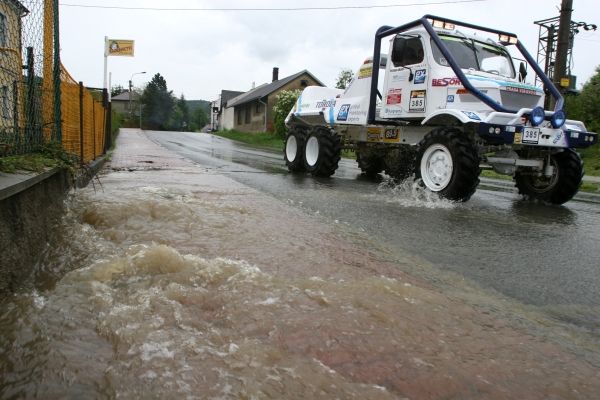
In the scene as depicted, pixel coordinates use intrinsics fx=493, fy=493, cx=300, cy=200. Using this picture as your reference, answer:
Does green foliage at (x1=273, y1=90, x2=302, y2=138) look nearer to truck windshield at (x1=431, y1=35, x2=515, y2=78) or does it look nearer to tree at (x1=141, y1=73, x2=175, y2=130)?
truck windshield at (x1=431, y1=35, x2=515, y2=78)

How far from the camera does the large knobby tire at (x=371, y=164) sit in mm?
11145

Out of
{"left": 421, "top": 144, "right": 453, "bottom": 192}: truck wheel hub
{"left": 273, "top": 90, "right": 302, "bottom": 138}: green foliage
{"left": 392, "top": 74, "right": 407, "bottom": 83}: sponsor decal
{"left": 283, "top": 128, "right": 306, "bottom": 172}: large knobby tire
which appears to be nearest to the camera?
{"left": 421, "top": 144, "right": 453, "bottom": 192}: truck wheel hub

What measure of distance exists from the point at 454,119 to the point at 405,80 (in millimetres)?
1316

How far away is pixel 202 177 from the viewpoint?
8.66 m

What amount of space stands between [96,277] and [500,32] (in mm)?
8452

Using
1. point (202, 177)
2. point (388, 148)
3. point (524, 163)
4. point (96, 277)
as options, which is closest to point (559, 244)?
point (524, 163)

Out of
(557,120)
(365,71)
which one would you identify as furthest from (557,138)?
(365,71)

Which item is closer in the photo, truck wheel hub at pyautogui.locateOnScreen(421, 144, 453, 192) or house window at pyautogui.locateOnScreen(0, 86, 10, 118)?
house window at pyautogui.locateOnScreen(0, 86, 10, 118)

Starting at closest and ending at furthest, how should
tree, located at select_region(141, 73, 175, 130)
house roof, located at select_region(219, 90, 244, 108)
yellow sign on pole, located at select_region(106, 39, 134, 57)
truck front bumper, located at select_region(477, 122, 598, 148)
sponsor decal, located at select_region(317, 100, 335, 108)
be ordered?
truck front bumper, located at select_region(477, 122, 598, 148)
sponsor decal, located at select_region(317, 100, 335, 108)
yellow sign on pole, located at select_region(106, 39, 134, 57)
house roof, located at select_region(219, 90, 244, 108)
tree, located at select_region(141, 73, 175, 130)

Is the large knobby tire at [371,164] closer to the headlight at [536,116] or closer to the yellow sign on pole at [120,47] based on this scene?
the headlight at [536,116]

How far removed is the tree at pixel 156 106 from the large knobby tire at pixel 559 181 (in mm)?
82434

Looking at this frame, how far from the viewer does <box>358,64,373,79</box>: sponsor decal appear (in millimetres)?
9516

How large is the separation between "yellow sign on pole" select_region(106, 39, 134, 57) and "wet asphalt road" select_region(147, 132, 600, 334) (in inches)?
859

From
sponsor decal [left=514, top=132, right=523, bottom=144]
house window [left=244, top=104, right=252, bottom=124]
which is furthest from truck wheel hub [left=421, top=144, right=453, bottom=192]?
house window [left=244, top=104, right=252, bottom=124]
